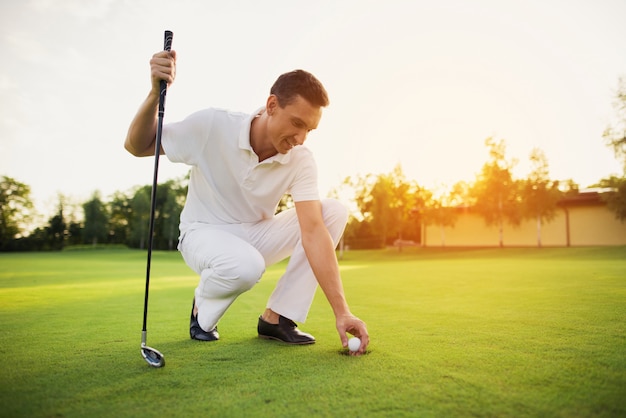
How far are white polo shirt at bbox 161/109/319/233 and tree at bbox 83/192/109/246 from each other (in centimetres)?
6736

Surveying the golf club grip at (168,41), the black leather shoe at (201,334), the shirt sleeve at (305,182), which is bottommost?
the black leather shoe at (201,334)

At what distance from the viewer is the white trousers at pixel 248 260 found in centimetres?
294

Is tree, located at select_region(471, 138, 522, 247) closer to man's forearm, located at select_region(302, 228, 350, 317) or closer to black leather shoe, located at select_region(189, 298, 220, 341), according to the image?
man's forearm, located at select_region(302, 228, 350, 317)

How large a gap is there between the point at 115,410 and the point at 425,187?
4004cm

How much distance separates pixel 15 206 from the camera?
66.1 metres

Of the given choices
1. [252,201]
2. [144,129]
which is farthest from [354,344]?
[144,129]

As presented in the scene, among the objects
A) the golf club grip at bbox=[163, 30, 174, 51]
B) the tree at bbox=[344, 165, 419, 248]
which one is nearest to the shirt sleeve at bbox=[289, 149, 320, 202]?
the golf club grip at bbox=[163, 30, 174, 51]

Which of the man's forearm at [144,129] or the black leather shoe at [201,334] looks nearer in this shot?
the man's forearm at [144,129]

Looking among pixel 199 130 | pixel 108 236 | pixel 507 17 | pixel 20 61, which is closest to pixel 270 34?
pixel 20 61

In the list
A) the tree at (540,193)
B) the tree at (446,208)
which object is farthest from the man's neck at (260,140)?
the tree at (446,208)

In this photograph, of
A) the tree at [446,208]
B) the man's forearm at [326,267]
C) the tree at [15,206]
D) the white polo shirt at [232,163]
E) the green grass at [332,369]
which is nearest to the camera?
the green grass at [332,369]

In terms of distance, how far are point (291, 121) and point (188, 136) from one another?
0.85m

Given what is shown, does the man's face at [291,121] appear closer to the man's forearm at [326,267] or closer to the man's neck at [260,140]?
the man's neck at [260,140]

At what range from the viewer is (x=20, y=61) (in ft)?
97.7
